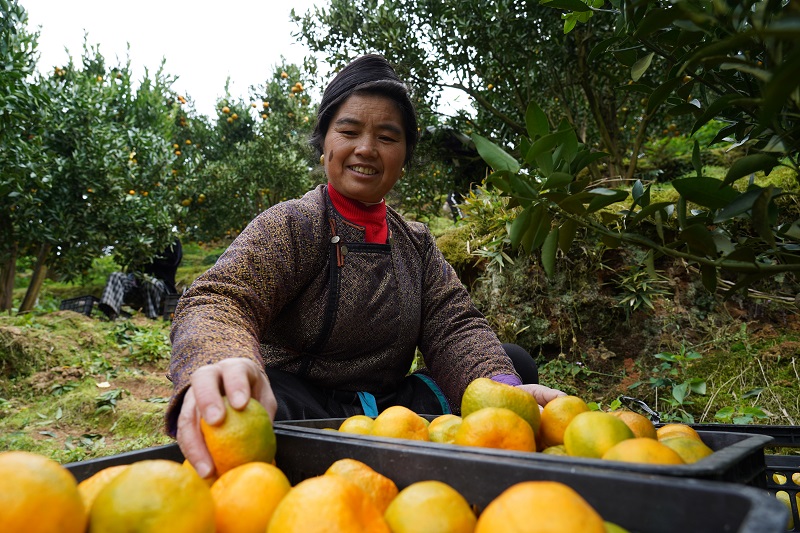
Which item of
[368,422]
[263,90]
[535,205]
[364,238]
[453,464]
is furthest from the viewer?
[263,90]

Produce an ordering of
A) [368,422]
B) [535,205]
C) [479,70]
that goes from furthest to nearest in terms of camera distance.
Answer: [479,70] → [368,422] → [535,205]

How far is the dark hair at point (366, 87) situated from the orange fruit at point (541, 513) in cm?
185

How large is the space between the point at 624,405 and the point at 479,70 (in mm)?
3446

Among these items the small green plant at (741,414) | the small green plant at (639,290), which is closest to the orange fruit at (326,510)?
the small green plant at (741,414)

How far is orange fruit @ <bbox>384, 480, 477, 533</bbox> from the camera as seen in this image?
2.51 ft

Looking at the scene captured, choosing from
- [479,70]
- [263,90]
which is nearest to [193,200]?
[263,90]

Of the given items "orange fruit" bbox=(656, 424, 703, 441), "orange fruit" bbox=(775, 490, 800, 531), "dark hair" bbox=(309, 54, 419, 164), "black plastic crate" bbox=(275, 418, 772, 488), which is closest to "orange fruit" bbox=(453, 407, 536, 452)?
"black plastic crate" bbox=(275, 418, 772, 488)

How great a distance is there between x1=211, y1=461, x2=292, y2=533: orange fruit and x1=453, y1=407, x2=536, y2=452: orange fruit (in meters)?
0.35

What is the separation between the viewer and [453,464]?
0.86 metres

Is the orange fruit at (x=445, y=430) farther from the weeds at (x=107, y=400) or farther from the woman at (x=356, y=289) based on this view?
the weeds at (x=107, y=400)

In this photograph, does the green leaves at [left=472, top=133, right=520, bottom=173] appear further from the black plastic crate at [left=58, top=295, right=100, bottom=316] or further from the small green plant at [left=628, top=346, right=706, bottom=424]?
the black plastic crate at [left=58, top=295, right=100, bottom=316]

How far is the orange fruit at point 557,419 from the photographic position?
1213 millimetres

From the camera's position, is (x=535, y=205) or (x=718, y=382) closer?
(x=535, y=205)

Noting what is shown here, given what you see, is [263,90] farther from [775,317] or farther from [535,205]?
[535,205]
